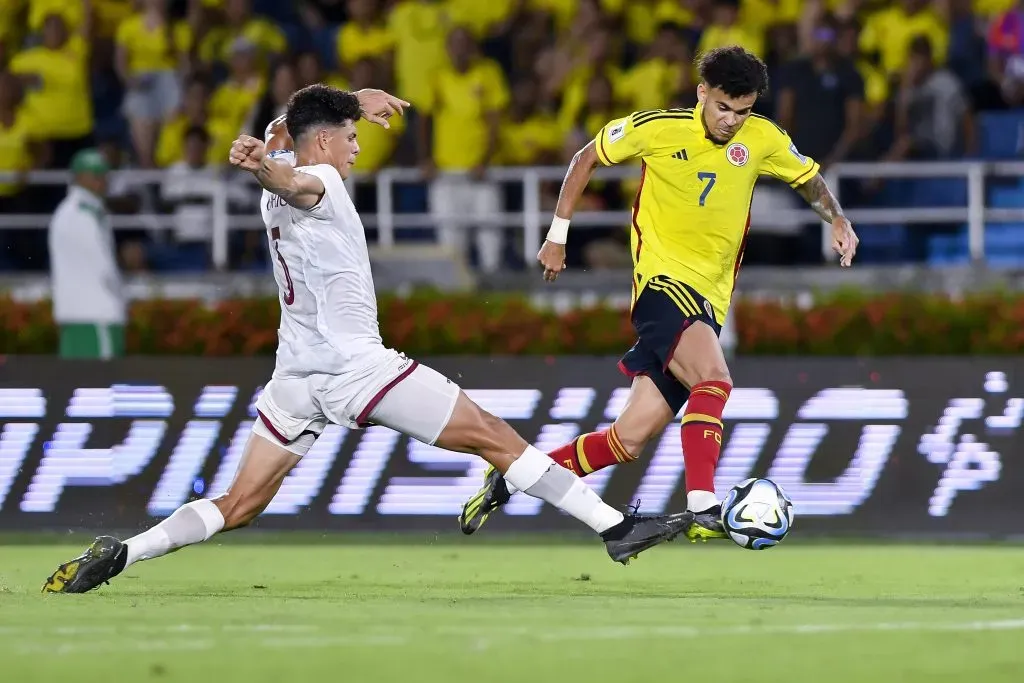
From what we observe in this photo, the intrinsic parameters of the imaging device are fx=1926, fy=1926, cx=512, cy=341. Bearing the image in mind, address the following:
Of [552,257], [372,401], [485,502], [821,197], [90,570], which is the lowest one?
[485,502]

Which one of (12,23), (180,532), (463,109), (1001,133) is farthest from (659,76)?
(180,532)

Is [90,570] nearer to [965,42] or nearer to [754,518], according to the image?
[754,518]

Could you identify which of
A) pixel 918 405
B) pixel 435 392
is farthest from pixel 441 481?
pixel 435 392

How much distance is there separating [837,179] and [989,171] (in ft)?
4.25

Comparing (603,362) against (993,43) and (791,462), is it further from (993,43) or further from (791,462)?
(993,43)

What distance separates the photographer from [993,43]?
16.7 meters

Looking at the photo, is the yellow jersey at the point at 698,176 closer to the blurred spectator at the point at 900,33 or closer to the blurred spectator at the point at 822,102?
the blurred spectator at the point at 822,102

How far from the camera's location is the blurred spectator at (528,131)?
1655 centimetres

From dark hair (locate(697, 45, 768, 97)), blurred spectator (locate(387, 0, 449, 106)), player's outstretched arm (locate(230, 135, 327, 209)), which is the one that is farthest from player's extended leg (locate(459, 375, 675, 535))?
blurred spectator (locate(387, 0, 449, 106))

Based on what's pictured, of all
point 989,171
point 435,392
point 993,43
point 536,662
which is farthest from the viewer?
point 993,43

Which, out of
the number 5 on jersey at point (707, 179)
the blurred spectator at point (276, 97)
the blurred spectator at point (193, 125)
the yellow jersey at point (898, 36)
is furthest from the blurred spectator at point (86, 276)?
the yellow jersey at point (898, 36)

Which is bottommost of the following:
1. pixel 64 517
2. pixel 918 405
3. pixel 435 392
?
pixel 64 517

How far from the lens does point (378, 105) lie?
915 cm

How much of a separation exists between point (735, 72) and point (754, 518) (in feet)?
6.82
